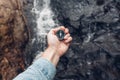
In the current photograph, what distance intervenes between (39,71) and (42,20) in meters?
3.09

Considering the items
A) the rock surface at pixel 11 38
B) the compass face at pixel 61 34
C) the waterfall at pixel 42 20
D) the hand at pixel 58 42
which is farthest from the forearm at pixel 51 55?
the waterfall at pixel 42 20

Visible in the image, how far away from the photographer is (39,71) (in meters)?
2.49

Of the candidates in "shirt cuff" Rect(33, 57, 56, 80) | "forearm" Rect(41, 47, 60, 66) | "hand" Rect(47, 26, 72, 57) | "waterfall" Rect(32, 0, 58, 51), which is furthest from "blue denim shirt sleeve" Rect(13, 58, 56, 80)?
"waterfall" Rect(32, 0, 58, 51)

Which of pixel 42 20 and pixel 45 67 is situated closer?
pixel 45 67

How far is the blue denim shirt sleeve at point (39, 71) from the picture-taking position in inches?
94.7

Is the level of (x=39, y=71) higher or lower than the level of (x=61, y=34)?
lower

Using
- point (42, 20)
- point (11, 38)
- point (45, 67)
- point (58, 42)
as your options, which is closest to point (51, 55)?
point (58, 42)

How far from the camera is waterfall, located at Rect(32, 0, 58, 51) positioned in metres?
5.37

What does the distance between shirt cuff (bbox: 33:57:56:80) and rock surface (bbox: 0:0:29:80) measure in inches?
51.4

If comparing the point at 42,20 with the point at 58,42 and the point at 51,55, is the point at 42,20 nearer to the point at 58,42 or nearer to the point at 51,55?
the point at 58,42

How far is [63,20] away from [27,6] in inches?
33.0

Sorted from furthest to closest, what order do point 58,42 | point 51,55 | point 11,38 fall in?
point 11,38 < point 58,42 < point 51,55

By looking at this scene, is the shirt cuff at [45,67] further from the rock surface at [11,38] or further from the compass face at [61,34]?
the rock surface at [11,38]

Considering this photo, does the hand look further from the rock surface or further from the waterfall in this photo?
the waterfall
